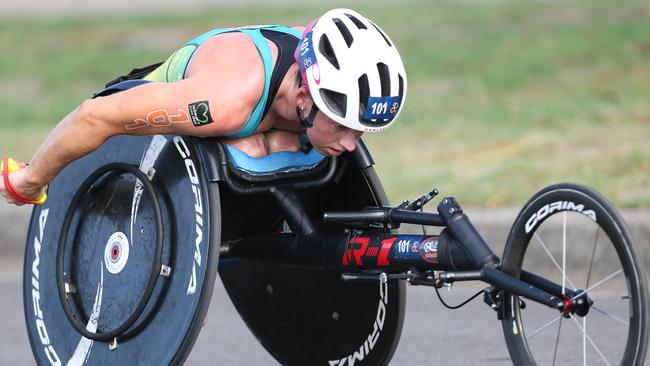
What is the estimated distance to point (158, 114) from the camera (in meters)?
4.65

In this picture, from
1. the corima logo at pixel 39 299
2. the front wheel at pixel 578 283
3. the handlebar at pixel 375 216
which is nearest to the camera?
the front wheel at pixel 578 283

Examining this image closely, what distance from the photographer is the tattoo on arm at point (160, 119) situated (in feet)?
15.2

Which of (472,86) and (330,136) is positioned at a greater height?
(472,86)

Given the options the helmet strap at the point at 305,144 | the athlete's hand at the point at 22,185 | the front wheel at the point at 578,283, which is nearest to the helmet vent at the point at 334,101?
the helmet strap at the point at 305,144

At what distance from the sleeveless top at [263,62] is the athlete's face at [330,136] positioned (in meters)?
0.18

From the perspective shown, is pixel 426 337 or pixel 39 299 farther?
pixel 426 337

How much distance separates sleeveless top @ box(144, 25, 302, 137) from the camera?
4.74 m

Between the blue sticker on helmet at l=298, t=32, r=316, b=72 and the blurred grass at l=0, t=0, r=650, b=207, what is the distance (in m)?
3.02

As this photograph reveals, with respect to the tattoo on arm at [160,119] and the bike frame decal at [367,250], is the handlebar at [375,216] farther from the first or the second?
the tattoo on arm at [160,119]

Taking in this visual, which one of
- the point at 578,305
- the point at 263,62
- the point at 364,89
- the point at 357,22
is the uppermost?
the point at 357,22

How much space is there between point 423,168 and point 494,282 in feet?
14.4

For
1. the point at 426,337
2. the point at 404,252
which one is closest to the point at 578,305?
the point at 404,252

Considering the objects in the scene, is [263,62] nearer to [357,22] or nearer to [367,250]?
[357,22]

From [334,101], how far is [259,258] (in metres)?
0.78
